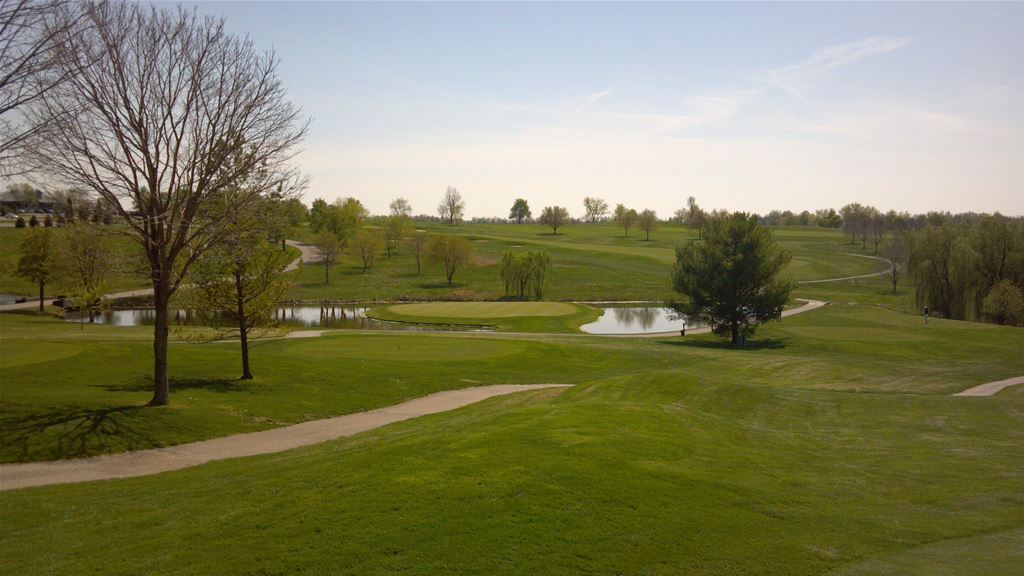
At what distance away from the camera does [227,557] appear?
8.91 metres

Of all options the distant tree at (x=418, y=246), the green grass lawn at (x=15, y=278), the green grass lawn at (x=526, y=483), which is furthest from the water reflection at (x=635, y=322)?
the distant tree at (x=418, y=246)

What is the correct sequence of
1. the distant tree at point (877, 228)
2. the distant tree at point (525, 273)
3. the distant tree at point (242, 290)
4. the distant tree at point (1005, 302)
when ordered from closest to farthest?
1. the distant tree at point (242, 290)
2. the distant tree at point (1005, 302)
3. the distant tree at point (525, 273)
4. the distant tree at point (877, 228)

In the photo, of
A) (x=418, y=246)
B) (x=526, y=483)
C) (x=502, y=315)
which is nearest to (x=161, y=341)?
(x=526, y=483)

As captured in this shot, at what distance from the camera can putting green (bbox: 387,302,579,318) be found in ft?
201

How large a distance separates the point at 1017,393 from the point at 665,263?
87378 mm

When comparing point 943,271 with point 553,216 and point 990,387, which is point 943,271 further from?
point 553,216

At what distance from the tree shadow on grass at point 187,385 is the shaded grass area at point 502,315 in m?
31.7

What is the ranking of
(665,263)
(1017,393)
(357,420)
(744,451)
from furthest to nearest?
(665,263) < (1017,393) < (357,420) < (744,451)

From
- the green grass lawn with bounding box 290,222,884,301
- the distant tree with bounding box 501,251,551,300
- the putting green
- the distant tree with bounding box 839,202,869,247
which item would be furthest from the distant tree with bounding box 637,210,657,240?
the putting green

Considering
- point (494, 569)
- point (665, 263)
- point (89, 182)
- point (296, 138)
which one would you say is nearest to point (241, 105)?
point (296, 138)

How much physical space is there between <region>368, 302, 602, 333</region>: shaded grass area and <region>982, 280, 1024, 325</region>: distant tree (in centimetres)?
3491

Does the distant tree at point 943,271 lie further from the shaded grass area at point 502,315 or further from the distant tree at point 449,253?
the distant tree at point 449,253

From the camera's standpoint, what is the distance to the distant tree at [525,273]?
262ft

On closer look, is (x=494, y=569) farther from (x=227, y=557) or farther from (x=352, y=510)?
(x=227, y=557)
